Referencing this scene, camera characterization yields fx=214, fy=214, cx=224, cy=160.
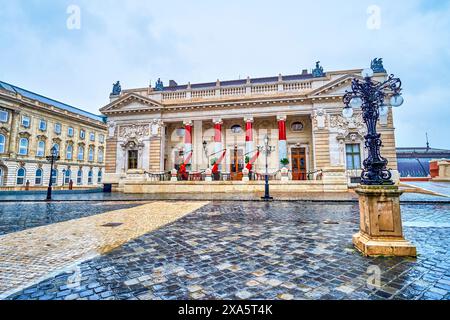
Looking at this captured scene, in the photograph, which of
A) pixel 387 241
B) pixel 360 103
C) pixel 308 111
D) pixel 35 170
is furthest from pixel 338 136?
pixel 35 170

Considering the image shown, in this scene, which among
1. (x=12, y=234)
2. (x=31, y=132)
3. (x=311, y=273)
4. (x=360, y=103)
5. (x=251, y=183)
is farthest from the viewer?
(x=31, y=132)

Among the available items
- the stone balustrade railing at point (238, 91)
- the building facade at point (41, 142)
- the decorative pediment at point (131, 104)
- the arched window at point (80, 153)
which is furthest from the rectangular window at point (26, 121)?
the stone balustrade railing at point (238, 91)

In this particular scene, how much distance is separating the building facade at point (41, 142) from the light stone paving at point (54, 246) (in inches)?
1164

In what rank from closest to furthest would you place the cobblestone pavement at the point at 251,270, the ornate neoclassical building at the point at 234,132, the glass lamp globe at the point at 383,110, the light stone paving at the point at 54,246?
the cobblestone pavement at the point at 251,270 → the light stone paving at the point at 54,246 → the glass lamp globe at the point at 383,110 → the ornate neoclassical building at the point at 234,132

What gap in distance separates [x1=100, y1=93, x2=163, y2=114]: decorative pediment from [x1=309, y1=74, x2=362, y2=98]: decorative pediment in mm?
17306

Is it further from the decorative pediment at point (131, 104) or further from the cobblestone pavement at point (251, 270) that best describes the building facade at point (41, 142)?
the cobblestone pavement at point (251, 270)

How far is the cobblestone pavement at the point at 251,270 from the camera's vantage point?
8.08ft

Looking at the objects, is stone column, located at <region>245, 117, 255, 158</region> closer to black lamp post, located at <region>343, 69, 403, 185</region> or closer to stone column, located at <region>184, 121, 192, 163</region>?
stone column, located at <region>184, 121, 192, 163</region>

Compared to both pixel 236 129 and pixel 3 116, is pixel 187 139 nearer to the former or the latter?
pixel 236 129

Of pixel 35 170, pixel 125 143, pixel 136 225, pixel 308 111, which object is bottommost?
pixel 136 225

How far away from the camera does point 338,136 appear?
69.6 ft

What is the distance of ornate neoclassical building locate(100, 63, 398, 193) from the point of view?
21.0 metres
